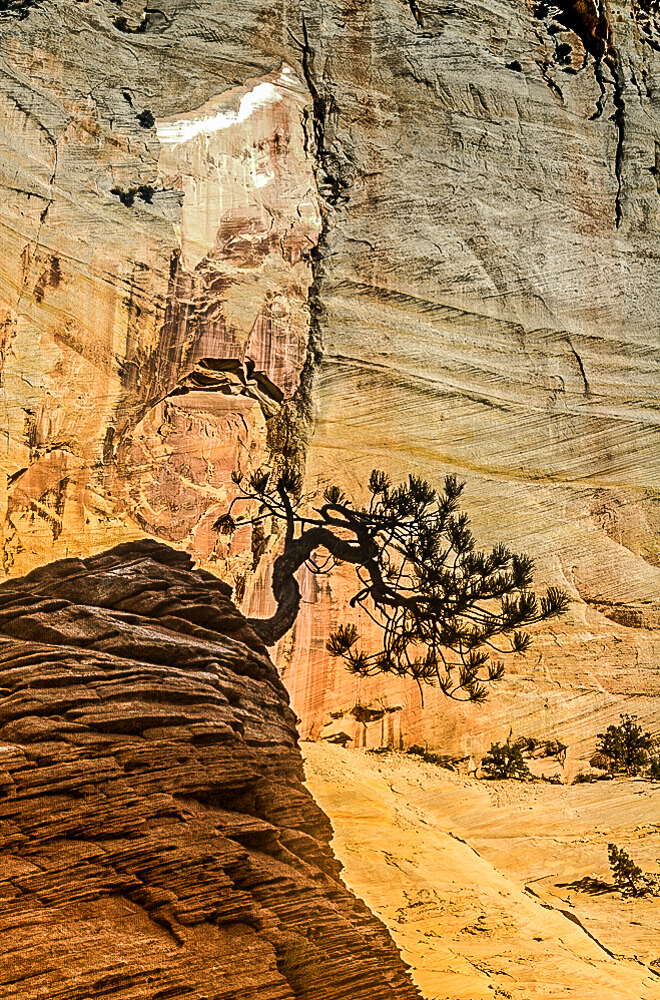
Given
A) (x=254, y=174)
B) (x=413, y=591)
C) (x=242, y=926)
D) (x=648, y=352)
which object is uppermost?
(x=254, y=174)

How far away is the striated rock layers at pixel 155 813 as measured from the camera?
3.37 metres

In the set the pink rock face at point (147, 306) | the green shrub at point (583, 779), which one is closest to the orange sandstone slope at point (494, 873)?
the green shrub at point (583, 779)

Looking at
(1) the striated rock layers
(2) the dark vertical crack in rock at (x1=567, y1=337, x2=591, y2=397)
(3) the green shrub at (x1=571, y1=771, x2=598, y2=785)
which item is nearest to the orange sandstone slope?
(3) the green shrub at (x1=571, y1=771, x2=598, y2=785)

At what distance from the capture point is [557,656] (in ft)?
14.2

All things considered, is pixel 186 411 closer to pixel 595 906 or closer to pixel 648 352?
pixel 648 352

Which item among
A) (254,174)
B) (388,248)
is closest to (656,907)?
(388,248)

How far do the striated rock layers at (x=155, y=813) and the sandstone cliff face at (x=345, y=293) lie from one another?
276mm

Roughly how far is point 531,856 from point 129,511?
250 centimetres

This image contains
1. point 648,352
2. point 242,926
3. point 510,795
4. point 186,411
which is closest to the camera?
point 242,926

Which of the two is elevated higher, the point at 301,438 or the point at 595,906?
the point at 301,438

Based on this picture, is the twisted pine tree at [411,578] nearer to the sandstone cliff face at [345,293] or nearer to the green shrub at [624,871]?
the sandstone cliff face at [345,293]

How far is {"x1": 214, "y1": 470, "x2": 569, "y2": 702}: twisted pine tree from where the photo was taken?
4262 millimetres

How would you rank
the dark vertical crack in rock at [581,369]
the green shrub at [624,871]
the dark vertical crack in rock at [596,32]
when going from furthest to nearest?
the dark vertical crack in rock at [596,32] < the dark vertical crack in rock at [581,369] < the green shrub at [624,871]

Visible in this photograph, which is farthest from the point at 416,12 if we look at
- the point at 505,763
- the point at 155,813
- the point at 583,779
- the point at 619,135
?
the point at 155,813
